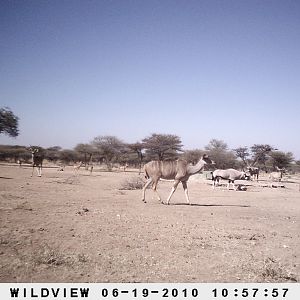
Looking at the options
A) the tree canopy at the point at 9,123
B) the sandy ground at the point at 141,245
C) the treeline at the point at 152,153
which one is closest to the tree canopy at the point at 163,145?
the treeline at the point at 152,153

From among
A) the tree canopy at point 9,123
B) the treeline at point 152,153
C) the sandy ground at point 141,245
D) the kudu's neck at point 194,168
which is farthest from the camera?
the treeline at point 152,153

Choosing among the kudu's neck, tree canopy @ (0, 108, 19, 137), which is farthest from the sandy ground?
tree canopy @ (0, 108, 19, 137)

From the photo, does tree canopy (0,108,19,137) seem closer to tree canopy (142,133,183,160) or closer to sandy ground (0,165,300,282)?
sandy ground (0,165,300,282)

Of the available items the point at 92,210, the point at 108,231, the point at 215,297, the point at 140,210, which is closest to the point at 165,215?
the point at 140,210

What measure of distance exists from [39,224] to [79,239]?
160 centimetres

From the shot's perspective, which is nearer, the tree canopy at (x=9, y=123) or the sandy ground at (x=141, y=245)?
the sandy ground at (x=141, y=245)

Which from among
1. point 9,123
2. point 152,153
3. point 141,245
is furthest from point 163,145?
point 141,245

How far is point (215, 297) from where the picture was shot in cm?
461

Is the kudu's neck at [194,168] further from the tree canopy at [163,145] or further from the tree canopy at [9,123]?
the tree canopy at [163,145]

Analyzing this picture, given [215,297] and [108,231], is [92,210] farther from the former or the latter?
[215,297]

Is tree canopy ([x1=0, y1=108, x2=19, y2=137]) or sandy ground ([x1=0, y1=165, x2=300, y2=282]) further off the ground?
tree canopy ([x1=0, y1=108, x2=19, y2=137])

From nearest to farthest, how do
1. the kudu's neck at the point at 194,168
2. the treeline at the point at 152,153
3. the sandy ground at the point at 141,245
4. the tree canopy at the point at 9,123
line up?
the sandy ground at the point at 141,245, the kudu's neck at the point at 194,168, the tree canopy at the point at 9,123, the treeline at the point at 152,153

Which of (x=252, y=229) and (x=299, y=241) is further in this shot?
(x=252, y=229)

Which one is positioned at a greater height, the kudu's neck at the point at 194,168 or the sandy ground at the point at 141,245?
the kudu's neck at the point at 194,168
